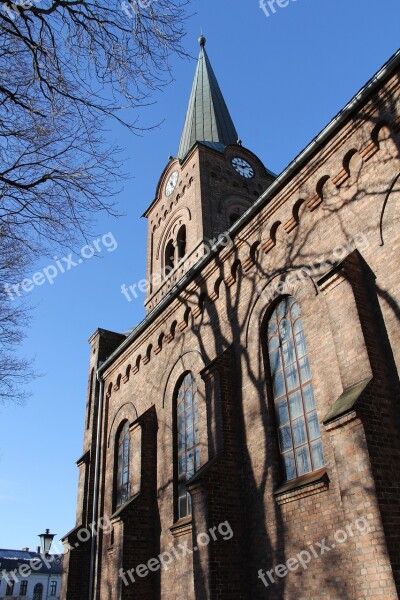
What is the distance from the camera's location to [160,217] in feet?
79.9

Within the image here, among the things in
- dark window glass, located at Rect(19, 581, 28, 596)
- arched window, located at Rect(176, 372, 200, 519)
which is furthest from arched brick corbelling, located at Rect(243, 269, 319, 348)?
dark window glass, located at Rect(19, 581, 28, 596)

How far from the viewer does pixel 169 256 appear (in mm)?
22953

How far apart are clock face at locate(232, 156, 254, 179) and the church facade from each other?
11.2 metres

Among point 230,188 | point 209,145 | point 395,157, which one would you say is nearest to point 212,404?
point 395,157

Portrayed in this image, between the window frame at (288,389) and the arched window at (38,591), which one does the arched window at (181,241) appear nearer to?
the window frame at (288,389)

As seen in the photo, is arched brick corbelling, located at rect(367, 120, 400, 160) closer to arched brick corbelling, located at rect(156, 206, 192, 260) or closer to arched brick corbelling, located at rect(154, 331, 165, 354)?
arched brick corbelling, located at rect(154, 331, 165, 354)

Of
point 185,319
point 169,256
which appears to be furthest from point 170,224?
point 185,319

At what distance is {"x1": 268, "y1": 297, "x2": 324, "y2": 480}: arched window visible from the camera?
8734mm

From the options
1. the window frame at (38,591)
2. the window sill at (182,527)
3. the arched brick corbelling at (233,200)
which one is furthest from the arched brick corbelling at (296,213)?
the window frame at (38,591)

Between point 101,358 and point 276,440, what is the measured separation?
35.4ft

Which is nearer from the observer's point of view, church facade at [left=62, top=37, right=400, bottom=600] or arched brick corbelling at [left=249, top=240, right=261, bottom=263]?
church facade at [left=62, top=37, right=400, bottom=600]

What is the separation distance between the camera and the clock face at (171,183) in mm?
23886

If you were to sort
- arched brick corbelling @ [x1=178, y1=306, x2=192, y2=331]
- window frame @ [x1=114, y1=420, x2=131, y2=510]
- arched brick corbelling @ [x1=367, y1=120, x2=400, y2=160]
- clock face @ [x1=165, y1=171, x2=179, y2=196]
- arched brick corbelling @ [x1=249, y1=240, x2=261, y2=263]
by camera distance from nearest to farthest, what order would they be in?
arched brick corbelling @ [x1=367, y1=120, x2=400, y2=160] < arched brick corbelling @ [x1=249, y1=240, x2=261, y2=263] < arched brick corbelling @ [x1=178, y1=306, x2=192, y2=331] < window frame @ [x1=114, y1=420, x2=131, y2=510] < clock face @ [x1=165, y1=171, x2=179, y2=196]

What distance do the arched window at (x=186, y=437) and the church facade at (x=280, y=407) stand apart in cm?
5
